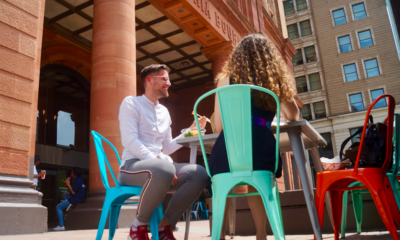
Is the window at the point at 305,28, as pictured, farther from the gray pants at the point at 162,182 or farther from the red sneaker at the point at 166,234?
the red sneaker at the point at 166,234

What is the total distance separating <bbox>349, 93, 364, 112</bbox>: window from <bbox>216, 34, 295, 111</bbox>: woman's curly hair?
32.8 metres

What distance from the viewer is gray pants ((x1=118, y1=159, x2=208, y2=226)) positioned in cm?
→ 240

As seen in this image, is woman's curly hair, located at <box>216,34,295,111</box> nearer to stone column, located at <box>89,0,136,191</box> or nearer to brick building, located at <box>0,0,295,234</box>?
brick building, located at <box>0,0,295,234</box>

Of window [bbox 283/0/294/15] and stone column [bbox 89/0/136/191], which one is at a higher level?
window [bbox 283/0/294/15]

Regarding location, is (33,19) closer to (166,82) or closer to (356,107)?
(166,82)

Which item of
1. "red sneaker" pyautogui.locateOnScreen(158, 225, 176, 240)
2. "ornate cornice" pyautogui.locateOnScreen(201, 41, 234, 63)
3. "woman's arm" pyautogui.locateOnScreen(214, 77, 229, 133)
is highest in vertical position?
"ornate cornice" pyautogui.locateOnScreen(201, 41, 234, 63)

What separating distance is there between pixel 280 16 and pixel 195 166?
2287cm

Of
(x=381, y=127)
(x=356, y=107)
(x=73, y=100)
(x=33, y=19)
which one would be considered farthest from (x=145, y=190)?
(x=356, y=107)

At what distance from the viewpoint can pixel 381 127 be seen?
269cm

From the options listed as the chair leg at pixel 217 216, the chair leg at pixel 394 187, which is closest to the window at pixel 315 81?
the chair leg at pixel 394 187

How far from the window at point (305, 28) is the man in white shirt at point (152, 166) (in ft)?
119

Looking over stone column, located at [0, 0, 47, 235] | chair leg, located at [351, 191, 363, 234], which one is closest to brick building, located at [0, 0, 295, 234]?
stone column, located at [0, 0, 47, 235]

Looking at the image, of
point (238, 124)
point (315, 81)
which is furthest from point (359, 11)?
point (238, 124)

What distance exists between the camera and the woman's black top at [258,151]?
2248 mm
